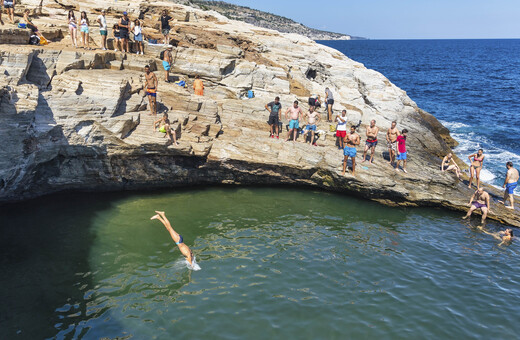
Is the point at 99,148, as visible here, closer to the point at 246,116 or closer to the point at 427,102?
the point at 246,116

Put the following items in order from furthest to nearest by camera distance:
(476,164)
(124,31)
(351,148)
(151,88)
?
(124,31) → (476,164) → (351,148) → (151,88)

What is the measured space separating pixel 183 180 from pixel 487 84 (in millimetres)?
64956

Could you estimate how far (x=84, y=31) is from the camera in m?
22.1

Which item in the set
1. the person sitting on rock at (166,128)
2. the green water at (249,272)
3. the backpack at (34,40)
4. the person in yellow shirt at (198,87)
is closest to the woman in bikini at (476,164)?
the green water at (249,272)

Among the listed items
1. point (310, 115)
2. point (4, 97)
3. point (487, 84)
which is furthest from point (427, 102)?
point (4, 97)

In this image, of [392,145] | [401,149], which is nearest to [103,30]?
[392,145]

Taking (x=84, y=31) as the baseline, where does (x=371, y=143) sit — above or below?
below

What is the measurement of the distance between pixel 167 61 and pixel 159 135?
7.04 m

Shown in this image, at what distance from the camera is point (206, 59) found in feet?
82.2

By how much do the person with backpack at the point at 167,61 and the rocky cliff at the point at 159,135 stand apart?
3.00 ft

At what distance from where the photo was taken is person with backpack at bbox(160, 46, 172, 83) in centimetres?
2210

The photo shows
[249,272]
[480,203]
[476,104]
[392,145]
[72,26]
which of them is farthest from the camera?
[476,104]

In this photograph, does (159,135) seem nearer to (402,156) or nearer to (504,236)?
(402,156)

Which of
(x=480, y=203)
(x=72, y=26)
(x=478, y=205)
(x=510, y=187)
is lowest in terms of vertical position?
(x=478, y=205)
